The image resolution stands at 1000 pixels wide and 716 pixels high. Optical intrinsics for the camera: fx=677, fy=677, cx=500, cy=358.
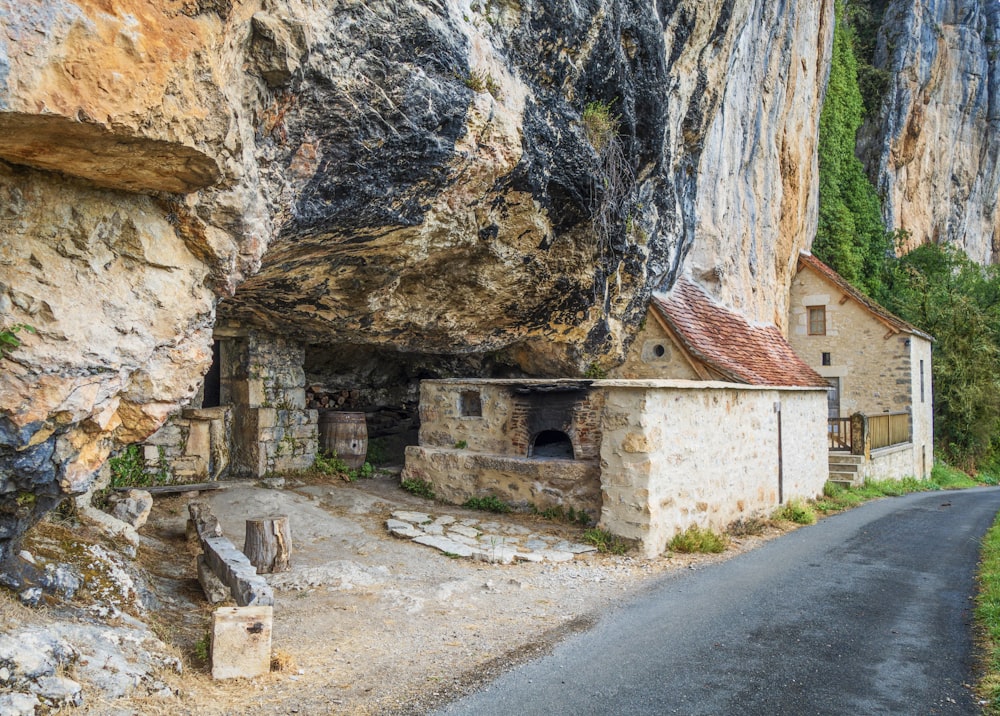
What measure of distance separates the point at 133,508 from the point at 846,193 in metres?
22.5

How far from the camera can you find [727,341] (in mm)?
12602

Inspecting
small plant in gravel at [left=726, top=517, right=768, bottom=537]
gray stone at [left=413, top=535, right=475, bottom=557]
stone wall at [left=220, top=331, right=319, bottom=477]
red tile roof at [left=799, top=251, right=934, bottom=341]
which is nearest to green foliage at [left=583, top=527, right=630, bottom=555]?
gray stone at [left=413, top=535, right=475, bottom=557]

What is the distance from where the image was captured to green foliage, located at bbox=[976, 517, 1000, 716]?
4.51 meters

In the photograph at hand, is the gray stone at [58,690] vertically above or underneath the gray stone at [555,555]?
above

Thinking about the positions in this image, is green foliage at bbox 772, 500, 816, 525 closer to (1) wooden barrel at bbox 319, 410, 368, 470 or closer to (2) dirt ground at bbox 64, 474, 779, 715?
(2) dirt ground at bbox 64, 474, 779, 715

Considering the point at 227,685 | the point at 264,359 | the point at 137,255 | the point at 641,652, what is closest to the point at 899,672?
the point at 641,652

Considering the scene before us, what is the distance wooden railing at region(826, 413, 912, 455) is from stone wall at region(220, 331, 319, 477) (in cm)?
1164

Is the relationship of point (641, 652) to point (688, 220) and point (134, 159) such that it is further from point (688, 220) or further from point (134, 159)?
point (688, 220)

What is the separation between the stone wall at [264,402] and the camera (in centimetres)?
1073

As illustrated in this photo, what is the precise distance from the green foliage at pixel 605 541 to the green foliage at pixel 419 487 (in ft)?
10.3

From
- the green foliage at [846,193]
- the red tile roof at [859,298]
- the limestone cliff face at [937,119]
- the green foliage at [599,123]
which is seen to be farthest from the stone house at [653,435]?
the limestone cliff face at [937,119]

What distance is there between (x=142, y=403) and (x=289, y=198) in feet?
6.21

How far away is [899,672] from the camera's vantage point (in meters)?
4.95

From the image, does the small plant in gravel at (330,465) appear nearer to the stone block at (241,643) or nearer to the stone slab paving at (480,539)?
the stone slab paving at (480,539)
